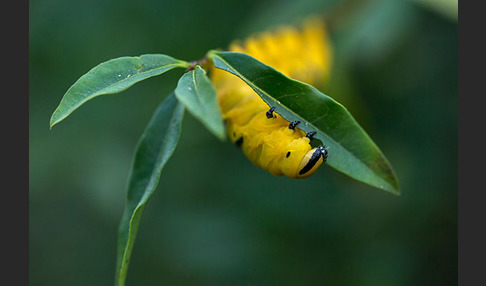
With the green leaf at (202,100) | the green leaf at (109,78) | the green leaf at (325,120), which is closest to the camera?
the green leaf at (202,100)

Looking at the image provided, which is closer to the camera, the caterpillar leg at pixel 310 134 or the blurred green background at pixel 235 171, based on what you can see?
the caterpillar leg at pixel 310 134

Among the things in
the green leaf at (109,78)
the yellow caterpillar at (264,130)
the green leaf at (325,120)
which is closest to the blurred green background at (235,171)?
the yellow caterpillar at (264,130)

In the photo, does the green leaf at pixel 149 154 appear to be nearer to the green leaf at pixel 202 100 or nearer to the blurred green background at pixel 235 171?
the green leaf at pixel 202 100

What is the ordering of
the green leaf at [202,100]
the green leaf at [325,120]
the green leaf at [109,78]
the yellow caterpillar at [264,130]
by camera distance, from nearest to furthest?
the green leaf at [202,100], the green leaf at [109,78], the green leaf at [325,120], the yellow caterpillar at [264,130]

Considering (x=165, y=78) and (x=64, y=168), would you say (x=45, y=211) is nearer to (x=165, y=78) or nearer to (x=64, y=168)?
(x=64, y=168)

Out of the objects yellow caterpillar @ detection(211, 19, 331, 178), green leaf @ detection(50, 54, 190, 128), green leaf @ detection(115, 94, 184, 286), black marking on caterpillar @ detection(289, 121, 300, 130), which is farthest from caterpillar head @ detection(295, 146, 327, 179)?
green leaf @ detection(50, 54, 190, 128)

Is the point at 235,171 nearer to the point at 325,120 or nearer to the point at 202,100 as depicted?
the point at 325,120

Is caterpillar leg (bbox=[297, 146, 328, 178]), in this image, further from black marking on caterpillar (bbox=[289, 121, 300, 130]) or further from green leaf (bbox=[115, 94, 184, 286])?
green leaf (bbox=[115, 94, 184, 286])
